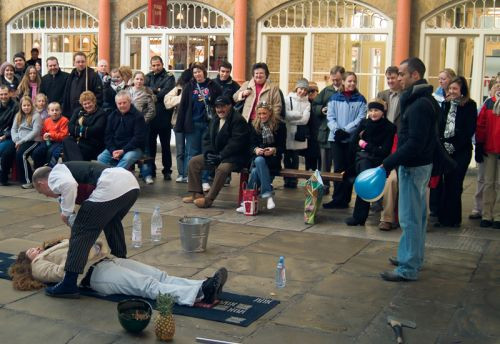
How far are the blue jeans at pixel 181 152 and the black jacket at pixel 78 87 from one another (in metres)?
1.62

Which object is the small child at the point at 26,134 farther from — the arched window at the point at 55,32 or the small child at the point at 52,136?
the arched window at the point at 55,32

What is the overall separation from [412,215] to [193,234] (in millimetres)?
2297

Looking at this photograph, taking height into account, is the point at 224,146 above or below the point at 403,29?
below

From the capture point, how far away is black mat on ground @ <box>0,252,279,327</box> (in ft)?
20.3

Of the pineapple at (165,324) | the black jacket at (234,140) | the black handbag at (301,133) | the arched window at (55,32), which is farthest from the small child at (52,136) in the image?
the pineapple at (165,324)

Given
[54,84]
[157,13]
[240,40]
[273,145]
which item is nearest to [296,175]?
[273,145]

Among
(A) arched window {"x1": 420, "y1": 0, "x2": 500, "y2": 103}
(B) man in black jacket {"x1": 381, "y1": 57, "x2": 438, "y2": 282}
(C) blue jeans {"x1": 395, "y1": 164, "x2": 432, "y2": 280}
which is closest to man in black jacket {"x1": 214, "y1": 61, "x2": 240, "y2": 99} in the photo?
(A) arched window {"x1": 420, "y1": 0, "x2": 500, "y2": 103}

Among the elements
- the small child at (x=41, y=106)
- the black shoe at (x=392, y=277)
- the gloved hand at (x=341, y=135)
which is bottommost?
the black shoe at (x=392, y=277)

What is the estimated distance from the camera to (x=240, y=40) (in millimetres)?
16156

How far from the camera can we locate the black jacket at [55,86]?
13.6m

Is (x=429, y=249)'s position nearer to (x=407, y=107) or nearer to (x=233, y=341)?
(x=407, y=107)

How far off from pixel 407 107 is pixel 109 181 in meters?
2.78

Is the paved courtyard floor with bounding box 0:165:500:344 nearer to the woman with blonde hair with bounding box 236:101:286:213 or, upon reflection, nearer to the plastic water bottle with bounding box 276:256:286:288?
the plastic water bottle with bounding box 276:256:286:288

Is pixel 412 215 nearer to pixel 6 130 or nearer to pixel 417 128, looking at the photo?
pixel 417 128
